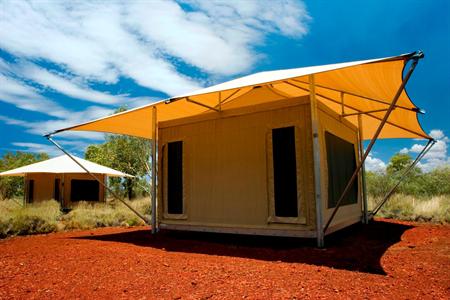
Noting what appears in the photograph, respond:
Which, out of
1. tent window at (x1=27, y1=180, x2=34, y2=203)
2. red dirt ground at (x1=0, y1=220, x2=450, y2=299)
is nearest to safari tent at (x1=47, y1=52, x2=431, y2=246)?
red dirt ground at (x1=0, y1=220, x2=450, y2=299)

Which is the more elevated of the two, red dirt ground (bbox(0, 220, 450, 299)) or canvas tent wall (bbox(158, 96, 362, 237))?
canvas tent wall (bbox(158, 96, 362, 237))

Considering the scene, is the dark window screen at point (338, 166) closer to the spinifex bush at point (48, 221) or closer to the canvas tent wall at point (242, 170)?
the canvas tent wall at point (242, 170)

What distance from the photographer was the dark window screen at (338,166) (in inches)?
234

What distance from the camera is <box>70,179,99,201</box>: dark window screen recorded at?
53.4 ft

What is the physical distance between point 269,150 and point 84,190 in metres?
13.3

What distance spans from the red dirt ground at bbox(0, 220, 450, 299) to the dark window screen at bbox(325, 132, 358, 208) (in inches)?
33.4

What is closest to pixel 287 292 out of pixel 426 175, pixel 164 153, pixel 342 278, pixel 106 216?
pixel 342 278

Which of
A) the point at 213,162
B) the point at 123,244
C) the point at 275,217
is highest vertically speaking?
the point at 213,162

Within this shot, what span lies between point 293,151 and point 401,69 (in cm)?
186

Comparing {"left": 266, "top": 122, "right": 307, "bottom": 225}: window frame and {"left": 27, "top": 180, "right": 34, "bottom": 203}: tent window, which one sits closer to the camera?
{"left": 266, "top": 122, "right": 307, "bottom": 225}: window frame

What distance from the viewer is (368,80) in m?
5.00

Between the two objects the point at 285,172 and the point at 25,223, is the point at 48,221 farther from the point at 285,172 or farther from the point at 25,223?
the point at 285,172

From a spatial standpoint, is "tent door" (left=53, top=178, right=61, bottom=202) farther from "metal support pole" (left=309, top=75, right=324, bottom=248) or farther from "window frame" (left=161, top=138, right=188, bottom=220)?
"metal support pole" (left=309, top=75, right=324, bottom=248)

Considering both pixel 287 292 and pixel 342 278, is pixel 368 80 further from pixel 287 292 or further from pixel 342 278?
pixel 287 292
